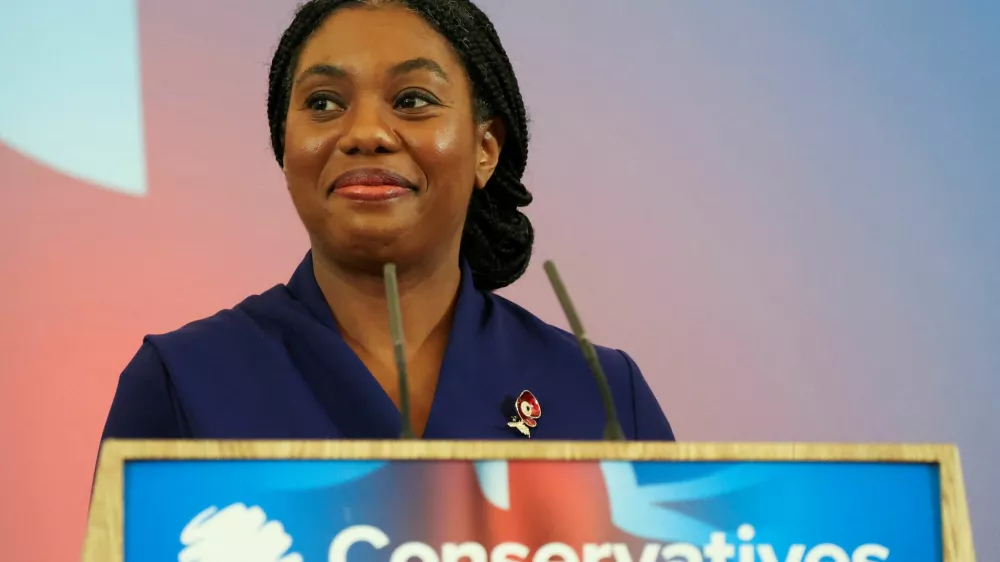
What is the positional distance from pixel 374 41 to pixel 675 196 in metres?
0.83

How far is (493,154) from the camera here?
1327 mm

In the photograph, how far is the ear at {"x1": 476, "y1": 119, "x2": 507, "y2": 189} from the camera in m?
→ 1.30

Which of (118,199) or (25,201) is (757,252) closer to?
(118,199)

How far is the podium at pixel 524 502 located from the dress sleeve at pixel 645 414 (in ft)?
1.70

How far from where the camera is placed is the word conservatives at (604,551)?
0.71m

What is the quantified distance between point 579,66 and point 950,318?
67 cm

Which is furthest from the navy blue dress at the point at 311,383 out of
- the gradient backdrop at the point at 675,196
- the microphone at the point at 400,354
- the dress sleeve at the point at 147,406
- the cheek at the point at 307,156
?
the gradient backdrop at the point at 675,196

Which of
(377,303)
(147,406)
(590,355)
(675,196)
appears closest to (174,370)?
(147,406)

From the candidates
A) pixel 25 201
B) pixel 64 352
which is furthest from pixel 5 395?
pixel 25 201

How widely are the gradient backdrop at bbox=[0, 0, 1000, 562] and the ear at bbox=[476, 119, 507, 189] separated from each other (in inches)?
23.0

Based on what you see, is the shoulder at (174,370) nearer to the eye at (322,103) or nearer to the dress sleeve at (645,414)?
the eye at (322,103)

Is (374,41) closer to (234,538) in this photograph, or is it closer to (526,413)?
(526,413)

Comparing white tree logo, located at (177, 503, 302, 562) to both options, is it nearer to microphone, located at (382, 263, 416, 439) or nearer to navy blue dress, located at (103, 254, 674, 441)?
microphone, located at (382, 263, 416, 439)

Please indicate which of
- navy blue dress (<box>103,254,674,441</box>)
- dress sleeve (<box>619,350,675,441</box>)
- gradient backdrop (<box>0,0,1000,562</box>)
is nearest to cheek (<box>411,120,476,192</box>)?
navy blue dress (<box>103,254,674,441</box>)
